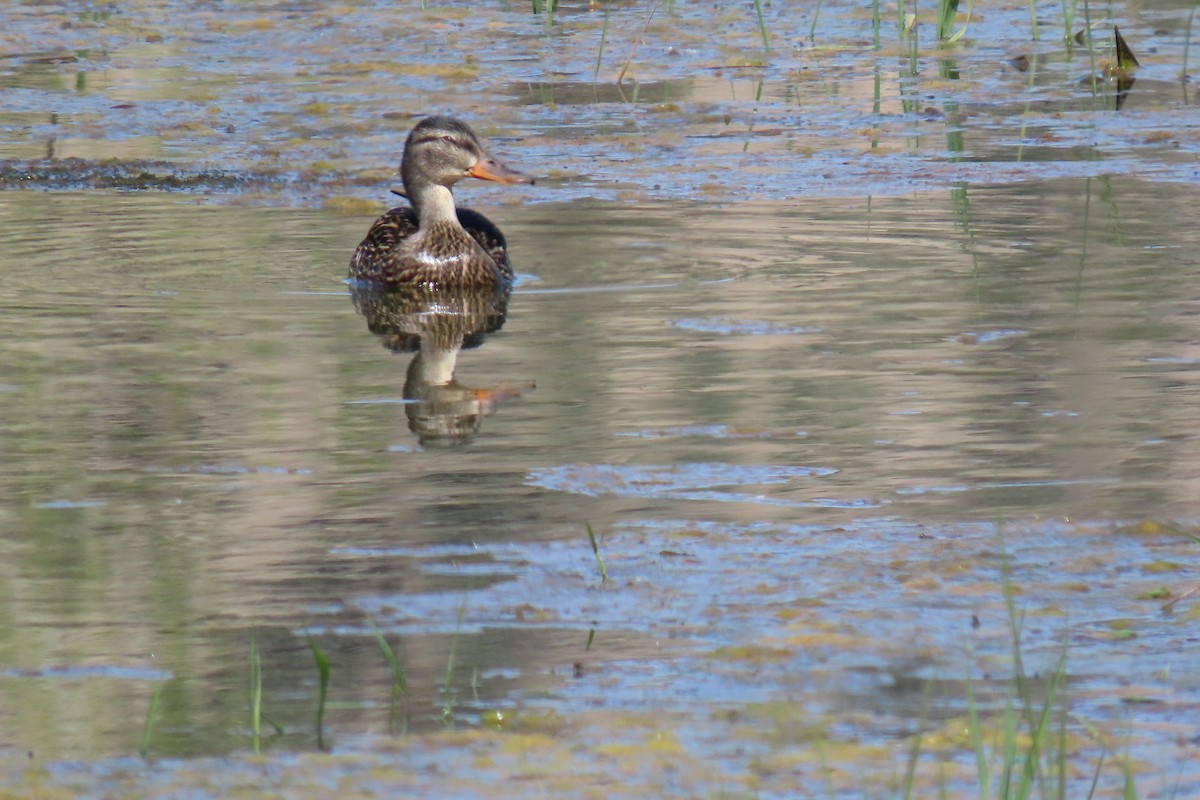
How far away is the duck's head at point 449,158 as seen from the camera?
9484mm

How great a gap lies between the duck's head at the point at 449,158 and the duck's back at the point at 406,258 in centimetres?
28

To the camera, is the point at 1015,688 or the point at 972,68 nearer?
the point at 1015,688

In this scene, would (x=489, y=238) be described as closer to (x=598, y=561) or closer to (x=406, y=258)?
(x=406, y=258)

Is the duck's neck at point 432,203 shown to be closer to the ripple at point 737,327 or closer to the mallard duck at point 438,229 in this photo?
the mallard duck at point 438,229

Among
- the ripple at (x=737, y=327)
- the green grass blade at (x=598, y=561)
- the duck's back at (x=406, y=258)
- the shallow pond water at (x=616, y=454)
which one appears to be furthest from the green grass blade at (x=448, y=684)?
the duck's back at (x=406, y=258)

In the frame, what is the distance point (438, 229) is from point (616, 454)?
3542 mm

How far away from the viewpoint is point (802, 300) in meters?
7.98

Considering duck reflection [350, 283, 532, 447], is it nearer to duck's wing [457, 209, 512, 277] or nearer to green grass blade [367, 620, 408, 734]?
duck's wing [457, 209, 512, 277]

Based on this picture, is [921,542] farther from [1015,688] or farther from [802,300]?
[802,300]

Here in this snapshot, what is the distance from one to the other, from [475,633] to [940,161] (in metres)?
6.86

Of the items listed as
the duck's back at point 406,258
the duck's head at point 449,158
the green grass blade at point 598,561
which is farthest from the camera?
the duck's head at point 449,158

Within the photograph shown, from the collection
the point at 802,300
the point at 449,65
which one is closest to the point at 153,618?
the point at 802,300

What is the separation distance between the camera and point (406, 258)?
9.08m

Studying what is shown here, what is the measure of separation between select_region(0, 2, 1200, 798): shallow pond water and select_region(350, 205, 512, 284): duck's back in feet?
0.50
